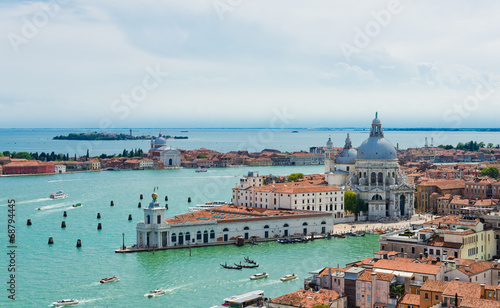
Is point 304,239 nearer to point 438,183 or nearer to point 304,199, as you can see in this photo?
point 304,199

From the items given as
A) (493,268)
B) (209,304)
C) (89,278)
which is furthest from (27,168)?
(493,268)

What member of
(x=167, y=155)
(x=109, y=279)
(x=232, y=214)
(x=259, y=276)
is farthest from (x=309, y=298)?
(x=167, y=155)

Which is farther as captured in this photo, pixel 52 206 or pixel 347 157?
pixel 347 157

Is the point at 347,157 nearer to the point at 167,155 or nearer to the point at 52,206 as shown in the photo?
the point at 52,206

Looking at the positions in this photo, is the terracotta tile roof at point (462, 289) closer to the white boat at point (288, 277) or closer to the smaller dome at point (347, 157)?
the white boat at point (288, 277)

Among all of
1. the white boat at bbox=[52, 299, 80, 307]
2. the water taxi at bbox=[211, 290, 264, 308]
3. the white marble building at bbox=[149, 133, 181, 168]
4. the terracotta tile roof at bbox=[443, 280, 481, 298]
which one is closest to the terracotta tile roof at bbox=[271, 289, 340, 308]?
the water taxi at bbox=[211, 290, 264, 308]

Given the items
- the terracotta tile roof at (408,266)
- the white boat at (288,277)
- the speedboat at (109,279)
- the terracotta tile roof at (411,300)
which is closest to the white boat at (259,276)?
the white boat at (288,277)
